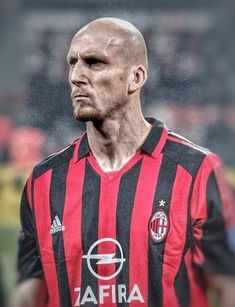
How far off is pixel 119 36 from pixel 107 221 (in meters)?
0.23

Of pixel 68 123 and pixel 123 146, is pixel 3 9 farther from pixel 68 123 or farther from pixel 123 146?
pixel 123 146

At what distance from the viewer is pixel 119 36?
1.12 metres

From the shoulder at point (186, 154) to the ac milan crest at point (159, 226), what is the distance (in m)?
0.06

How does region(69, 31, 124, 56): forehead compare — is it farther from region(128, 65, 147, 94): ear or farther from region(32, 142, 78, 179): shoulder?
region(32, 142, 78, 179): shoulder

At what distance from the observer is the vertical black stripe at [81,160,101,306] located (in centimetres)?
118

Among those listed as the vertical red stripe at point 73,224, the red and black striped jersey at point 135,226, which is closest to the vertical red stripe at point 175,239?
the red and black striped jersey at point 135,226

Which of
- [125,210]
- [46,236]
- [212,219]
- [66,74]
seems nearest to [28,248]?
[46,236]

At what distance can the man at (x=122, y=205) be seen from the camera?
114 centimetres

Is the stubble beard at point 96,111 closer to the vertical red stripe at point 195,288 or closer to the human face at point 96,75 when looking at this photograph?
the human face at point 96,75

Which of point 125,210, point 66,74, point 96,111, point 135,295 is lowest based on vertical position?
point 135,295

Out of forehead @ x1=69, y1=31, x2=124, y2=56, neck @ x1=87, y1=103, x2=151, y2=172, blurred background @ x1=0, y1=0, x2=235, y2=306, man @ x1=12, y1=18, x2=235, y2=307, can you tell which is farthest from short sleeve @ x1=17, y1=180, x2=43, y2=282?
blurred background @ x1=0, y1=0, x2=235, y2=306

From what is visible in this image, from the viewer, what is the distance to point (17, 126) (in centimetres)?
209

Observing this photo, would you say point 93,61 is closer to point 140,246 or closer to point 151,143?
point 151,143

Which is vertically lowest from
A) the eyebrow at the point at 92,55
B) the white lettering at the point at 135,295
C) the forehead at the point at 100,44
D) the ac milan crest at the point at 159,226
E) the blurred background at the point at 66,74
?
the white lettering at the point at 135,295
